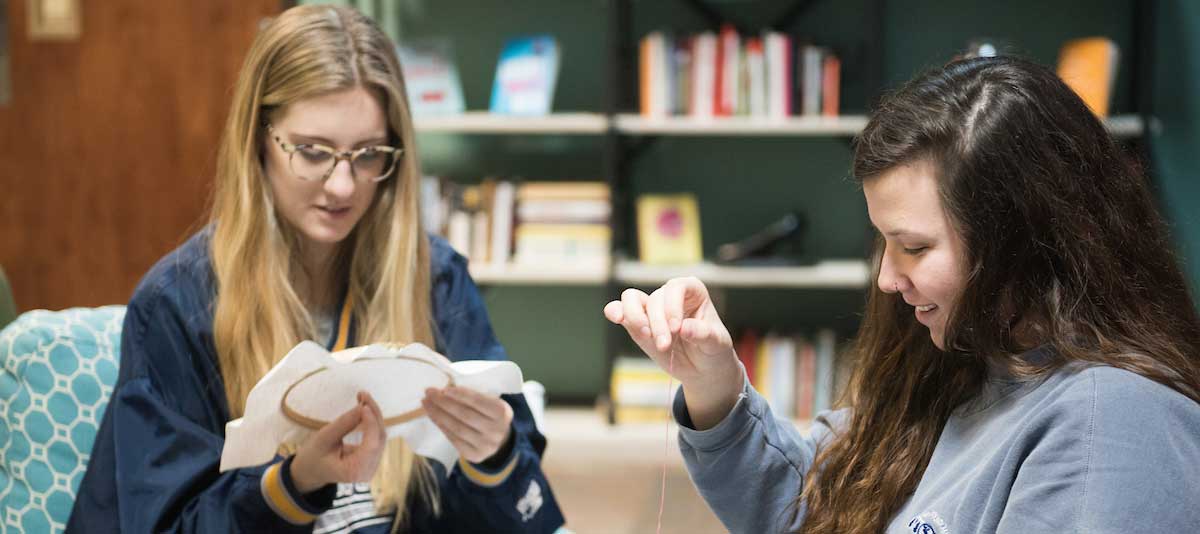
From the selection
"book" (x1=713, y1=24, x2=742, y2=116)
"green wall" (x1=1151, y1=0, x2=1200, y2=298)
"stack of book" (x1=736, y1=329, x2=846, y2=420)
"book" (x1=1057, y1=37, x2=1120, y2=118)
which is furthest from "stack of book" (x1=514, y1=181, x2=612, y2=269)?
"green wall" (x1=1151, y1=0, x2=1200, y2=298)

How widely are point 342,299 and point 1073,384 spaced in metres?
1.08

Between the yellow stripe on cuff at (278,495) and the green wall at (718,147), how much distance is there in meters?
2.66

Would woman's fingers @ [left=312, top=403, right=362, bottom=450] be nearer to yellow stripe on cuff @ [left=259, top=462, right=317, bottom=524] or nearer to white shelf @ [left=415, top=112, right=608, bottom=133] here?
yellow stripe on cuff @ [left=259, top=462, right=317, bottom=524]

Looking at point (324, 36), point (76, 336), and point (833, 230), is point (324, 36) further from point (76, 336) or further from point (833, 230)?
point (833, 230)

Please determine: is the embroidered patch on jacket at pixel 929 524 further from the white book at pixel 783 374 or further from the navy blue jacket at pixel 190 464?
the white book at pixel 783 374

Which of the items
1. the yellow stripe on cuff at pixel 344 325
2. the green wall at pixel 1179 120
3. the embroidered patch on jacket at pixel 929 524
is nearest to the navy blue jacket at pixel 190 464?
the yellow stripe on cuff at pixel 344 325

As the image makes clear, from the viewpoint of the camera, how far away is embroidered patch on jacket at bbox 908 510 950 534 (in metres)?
1.08

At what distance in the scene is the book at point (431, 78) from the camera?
3.92 metres

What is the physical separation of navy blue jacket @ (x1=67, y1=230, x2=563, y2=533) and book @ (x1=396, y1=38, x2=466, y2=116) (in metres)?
2.31

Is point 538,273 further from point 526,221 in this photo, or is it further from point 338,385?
point 338,385

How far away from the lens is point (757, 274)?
3.80 m

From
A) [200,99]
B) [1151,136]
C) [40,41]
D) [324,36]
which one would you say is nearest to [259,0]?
[200,99]

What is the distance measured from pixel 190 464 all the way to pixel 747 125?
257 cm

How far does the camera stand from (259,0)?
3.84m
